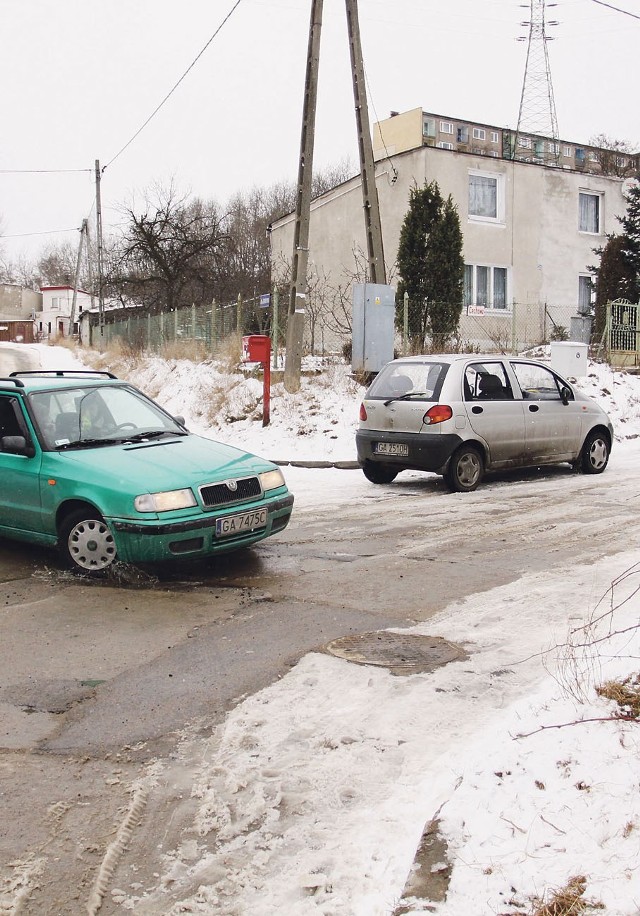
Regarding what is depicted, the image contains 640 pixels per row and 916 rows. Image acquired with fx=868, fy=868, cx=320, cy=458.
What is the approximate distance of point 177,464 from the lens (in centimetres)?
671

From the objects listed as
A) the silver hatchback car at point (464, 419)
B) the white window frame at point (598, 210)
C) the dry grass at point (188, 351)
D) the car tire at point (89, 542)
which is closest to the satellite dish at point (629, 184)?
the white window frame at point (598, 210)

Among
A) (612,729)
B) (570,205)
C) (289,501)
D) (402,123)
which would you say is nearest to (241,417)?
(289,501)

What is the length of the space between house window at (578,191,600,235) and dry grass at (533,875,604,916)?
102ft

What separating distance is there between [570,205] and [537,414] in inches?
837

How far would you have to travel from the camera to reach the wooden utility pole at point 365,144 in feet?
53.5

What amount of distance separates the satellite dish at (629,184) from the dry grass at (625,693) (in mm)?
26309

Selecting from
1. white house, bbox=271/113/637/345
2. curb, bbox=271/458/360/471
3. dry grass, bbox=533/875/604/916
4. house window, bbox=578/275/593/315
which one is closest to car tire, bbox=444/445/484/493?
curb, bbox=271/458/360/471

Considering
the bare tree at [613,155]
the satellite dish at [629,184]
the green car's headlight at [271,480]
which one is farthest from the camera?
the bare tree at [613,155]

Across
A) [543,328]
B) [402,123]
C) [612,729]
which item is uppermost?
[402,123]

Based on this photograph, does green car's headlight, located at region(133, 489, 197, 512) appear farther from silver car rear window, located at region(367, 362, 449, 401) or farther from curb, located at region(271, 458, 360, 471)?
curb, located at region(271, 458, 360, 471)

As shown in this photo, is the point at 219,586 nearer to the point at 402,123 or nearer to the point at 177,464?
the point at 177,464

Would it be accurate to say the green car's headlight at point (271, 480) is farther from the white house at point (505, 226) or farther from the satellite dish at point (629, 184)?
the satellite dish at point (629, 184)

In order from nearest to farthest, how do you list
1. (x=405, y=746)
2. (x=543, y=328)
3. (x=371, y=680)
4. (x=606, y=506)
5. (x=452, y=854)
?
1. (x=452, y=854)
2. (x=405, y=746)
3. (x=371, y=680)
4. (x=606, y=506)
5. (x=543, y=328)

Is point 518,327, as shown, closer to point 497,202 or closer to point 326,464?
point 497,202
